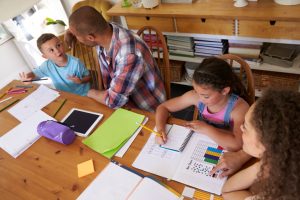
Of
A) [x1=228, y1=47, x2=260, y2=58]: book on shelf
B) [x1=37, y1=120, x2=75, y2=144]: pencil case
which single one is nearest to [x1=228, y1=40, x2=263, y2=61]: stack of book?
[x1=228, y1=47, x2=260, y2=58]: book on shelf

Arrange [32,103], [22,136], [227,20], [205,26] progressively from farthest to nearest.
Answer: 1. [205,26]
2. [227,20]
3. [32,103]
4. [22,136]

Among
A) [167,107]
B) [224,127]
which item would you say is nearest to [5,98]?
[167,107]

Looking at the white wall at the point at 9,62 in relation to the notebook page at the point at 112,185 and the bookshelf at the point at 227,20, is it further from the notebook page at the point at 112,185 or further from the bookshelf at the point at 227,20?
the notebook page at the point at 112,185

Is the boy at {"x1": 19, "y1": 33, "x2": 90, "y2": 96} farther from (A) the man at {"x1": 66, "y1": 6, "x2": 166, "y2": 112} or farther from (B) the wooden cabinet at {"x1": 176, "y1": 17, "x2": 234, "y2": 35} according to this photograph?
(B) the wooden cabinet at {"x1": 176, "y1": 17, "x2": 234, "y2": 35}

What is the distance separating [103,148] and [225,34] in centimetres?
120

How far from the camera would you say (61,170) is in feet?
3.69

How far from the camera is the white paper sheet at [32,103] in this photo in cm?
149

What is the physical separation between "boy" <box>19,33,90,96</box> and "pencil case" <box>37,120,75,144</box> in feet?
1.74

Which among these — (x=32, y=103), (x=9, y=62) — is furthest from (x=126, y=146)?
(x=9, y=62)

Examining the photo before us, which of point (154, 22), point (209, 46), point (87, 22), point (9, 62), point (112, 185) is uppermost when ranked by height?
point (87, 22)

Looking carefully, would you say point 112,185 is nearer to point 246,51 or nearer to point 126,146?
point 126,146

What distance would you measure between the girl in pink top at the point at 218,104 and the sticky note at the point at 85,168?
0.30 m

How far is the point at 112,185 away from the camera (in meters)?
1.02

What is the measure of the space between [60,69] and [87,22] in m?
0.57
